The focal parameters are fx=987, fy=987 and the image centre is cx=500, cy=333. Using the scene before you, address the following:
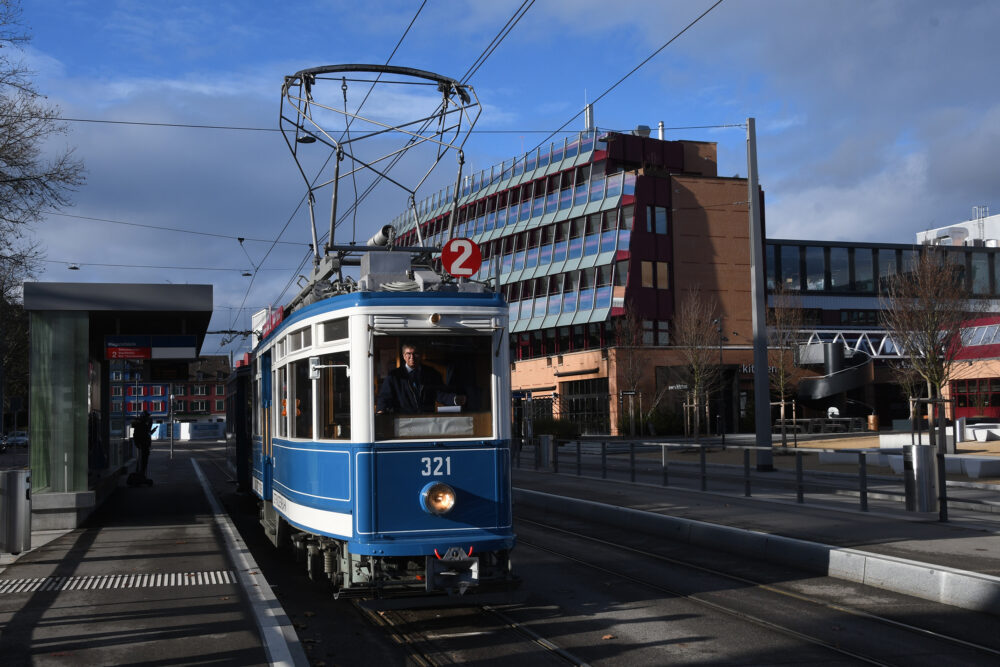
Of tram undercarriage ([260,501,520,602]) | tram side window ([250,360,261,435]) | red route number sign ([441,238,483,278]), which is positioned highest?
red route number sign ([441,238,483,278])

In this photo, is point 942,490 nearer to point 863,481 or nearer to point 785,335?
point 863,481

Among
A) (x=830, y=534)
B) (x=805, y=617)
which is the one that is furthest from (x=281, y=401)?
(x=830, y=534)

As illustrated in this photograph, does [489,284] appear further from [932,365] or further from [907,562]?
[932,365]

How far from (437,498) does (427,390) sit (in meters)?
0.90

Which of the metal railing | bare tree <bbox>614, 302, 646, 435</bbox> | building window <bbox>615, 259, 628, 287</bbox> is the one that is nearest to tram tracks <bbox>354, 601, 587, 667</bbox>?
the metal railing

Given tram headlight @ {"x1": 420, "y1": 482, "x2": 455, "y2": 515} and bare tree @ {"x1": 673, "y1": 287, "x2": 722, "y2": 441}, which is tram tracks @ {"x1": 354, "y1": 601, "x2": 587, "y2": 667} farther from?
bare tree @ {"x1": 673, "y1": 287, "x2": 722, "y2": 441}

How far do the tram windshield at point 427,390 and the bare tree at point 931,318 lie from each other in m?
26.7

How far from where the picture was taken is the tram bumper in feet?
25.5

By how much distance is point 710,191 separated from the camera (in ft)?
195

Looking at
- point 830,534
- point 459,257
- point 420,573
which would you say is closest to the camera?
point 420,573

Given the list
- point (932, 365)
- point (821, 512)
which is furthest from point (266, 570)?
point (932, 365)

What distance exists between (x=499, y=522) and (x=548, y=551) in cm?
430

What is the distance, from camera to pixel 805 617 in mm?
8336

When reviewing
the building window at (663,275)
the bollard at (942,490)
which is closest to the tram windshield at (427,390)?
the bollard at (942,490)
